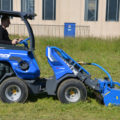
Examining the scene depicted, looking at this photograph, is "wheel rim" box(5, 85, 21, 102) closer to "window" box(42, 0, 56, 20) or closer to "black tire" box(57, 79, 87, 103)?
"black tire" box(57, 79, 87, 103)

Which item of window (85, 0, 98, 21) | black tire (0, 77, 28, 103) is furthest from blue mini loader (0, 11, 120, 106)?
window (85, 0, 98, 21)

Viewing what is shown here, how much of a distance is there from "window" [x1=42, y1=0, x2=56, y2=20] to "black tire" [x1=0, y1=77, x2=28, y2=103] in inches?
455

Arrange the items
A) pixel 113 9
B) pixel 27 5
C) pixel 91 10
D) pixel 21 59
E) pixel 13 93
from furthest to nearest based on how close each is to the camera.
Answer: pixel 27 5
pixel 91 10
pixel 113 9
pixel 13 93
pixel 21 59

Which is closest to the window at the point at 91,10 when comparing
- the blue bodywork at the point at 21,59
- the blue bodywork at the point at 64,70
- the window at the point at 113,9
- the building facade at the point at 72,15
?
the building facade at the point at 72,15

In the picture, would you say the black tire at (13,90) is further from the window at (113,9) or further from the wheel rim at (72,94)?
the window at (113,9)

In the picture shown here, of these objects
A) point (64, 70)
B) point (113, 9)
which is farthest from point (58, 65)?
point (113, 9)

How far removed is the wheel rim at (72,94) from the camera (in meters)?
5.22

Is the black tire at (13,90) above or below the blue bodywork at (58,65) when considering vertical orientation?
below

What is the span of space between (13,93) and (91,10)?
11.9 meters

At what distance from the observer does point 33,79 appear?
5.32 metres

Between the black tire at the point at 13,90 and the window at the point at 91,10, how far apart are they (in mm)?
11737

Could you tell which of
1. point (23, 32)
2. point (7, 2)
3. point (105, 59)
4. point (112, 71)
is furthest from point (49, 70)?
point (7, 2)

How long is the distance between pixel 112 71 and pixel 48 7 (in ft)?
28.9

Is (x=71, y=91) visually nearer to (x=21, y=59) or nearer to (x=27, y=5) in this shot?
(x=21, y=59)
